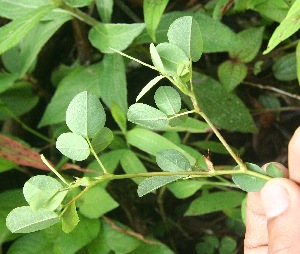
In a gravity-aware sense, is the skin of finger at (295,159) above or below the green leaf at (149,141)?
above

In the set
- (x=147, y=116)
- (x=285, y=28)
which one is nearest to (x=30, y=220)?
(x=147, y=116)

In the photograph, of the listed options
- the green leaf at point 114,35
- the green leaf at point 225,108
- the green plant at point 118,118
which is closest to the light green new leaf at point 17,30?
the green plant at point 118,118

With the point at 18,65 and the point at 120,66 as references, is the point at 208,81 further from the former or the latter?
the point at 18,65

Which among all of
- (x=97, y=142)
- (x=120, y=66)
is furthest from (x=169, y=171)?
(x=120, y=66)

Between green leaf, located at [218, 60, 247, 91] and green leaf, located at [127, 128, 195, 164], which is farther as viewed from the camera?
green leaf, located at [218, 60, 247, 91]

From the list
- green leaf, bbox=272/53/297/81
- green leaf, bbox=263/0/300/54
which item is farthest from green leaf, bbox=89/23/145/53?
green leaf, bbox=272/53/297/81

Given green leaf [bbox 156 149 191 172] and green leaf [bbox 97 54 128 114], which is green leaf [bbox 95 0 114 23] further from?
green leaf [bbox 156 149 191 172]

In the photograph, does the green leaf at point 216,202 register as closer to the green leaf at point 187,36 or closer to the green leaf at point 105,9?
the green leaf at point 105,9

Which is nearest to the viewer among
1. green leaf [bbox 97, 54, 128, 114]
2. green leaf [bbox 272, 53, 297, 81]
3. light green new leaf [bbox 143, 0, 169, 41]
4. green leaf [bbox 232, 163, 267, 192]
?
green leaf [bbox 232, 163, 267, 192]

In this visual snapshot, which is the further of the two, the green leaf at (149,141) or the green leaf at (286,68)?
the green leaf at (286,68)
